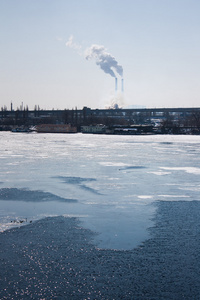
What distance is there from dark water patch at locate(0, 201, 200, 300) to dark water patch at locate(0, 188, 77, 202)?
3.19 meters

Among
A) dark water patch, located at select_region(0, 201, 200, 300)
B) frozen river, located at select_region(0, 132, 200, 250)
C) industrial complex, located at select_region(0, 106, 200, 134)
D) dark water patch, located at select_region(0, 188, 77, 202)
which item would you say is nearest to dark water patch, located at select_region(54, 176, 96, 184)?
frozen river, located at select_region(0, 132, 200, 250)

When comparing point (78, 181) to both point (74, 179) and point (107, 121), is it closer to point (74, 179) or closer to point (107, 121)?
point (74, 179)

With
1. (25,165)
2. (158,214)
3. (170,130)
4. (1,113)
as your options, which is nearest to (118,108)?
(1,113)

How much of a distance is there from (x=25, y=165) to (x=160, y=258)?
57.8ft

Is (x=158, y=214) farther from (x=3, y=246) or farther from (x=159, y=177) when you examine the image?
(x=159, y=177)

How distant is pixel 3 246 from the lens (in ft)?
27.2

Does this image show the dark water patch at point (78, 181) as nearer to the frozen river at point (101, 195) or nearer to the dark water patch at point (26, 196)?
the frozen river at point (101, 195)

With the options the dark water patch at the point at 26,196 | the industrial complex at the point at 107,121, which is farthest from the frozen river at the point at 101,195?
the industrial complex at the point at 107,121

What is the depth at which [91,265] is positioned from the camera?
291 inches

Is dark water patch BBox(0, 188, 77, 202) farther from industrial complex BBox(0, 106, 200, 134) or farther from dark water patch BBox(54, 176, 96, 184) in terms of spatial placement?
industrial complex BBox(0, 106, 200, 134)

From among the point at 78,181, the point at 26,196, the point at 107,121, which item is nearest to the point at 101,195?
the point at 26,196

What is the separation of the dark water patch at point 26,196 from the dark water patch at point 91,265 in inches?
125

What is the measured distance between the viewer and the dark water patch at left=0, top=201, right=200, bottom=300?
20.6 feet

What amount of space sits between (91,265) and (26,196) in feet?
22.8
